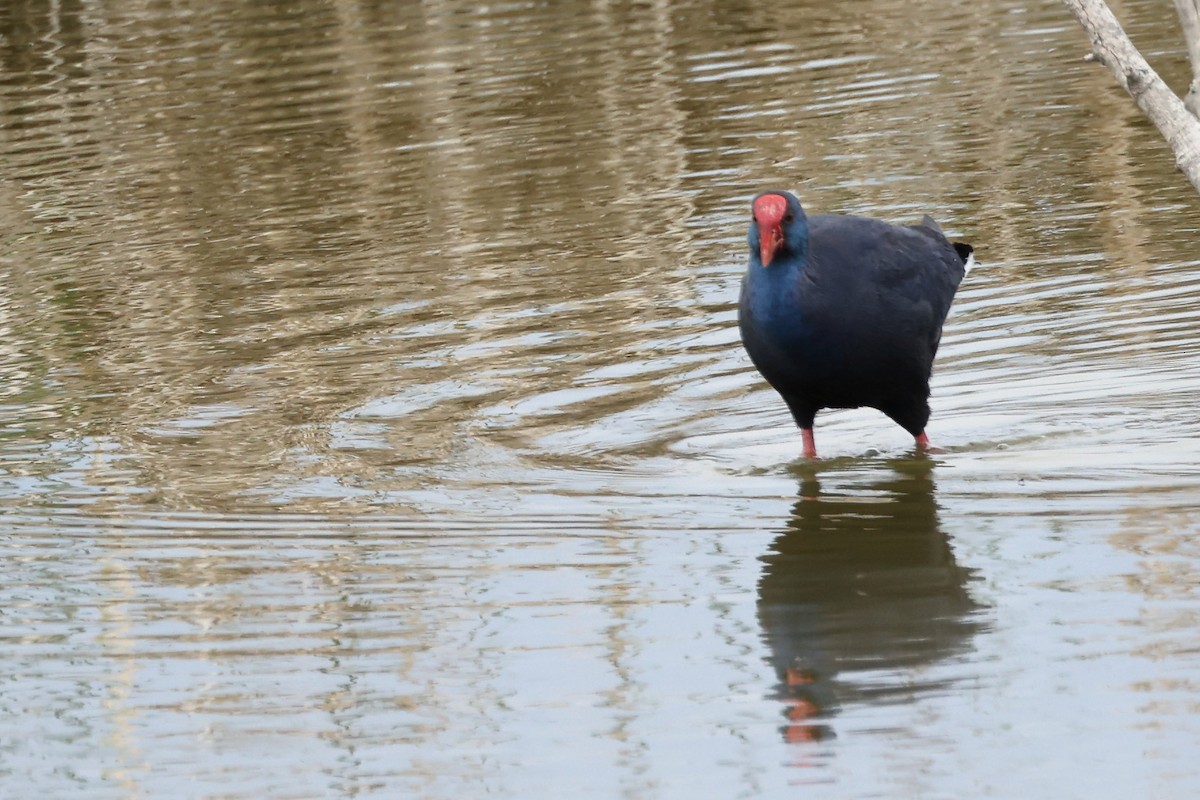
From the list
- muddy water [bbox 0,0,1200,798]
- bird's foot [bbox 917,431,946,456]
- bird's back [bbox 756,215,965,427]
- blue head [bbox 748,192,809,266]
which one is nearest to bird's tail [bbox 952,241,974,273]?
muddy water [bbox 0,0,1200,798]

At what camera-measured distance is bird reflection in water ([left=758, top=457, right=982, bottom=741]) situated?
→ 5.10 meters

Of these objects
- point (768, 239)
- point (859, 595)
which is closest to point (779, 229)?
point (768, 239)

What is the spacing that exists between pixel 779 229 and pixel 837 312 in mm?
352

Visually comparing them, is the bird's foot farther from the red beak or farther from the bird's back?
the red beak

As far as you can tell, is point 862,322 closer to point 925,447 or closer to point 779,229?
point 779,229

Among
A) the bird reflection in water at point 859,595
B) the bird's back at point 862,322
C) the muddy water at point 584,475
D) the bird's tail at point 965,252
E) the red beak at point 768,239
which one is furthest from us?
the bird's tail at point 965,252

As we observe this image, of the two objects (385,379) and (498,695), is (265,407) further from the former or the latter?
(498,695)

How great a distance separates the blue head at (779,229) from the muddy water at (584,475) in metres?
0.87

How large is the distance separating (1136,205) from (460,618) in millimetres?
6386

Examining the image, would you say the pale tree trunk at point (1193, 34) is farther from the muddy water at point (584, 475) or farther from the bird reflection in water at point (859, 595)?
the bird reflection in water at point (859, 595)

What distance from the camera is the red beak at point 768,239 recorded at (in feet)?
21.5

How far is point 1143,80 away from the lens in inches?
241

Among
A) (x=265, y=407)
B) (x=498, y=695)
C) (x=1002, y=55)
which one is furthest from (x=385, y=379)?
(x=1002, y=55)

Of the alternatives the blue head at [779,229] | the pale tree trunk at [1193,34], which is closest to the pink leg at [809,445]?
the blue head at [779,229]
